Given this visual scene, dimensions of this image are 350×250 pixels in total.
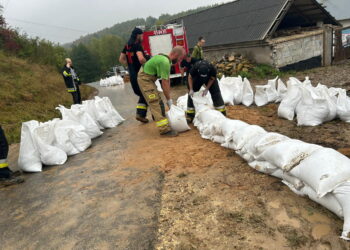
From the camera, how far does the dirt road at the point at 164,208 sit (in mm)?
1845

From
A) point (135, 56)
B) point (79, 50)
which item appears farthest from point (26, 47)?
point (79, 50)

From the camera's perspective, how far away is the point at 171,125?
14.3ft

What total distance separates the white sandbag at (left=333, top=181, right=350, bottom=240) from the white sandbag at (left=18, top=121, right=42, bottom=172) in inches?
137

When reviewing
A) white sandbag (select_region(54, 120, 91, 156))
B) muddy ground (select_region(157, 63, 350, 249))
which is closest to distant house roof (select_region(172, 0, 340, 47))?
white sandbag (select_region(54, 120, 91, 156))

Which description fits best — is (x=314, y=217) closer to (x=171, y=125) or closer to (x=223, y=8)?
(x=171, y=125)

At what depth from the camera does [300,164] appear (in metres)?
2.13

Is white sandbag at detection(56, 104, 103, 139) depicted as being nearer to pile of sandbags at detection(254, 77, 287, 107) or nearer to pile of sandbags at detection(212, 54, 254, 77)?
pile of sandbags at detection(254, 77, 287, 107)

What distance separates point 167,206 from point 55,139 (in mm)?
2515

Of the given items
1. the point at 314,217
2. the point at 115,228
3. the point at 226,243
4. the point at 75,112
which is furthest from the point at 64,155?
the point at 314,217

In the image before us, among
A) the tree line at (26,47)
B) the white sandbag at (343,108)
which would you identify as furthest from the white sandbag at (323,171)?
the tree line at (26,47)

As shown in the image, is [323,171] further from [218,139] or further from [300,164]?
[218,139]

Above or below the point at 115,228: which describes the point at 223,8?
above

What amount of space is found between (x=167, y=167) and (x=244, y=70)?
8.69m

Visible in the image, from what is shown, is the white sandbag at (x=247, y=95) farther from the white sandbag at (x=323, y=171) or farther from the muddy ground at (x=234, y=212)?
the white sandbag at (x=323, y=171)
